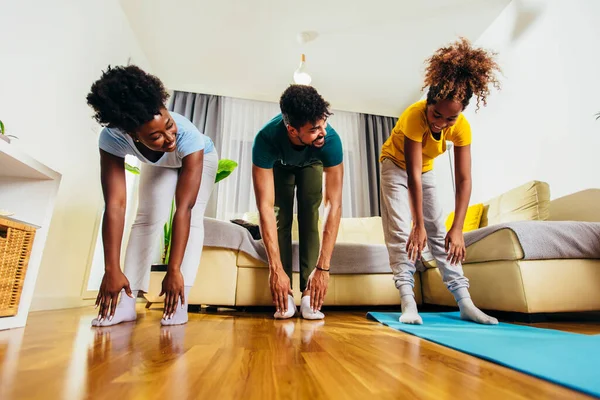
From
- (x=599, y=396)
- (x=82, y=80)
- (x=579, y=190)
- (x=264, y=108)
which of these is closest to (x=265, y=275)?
(x=599, y=396)

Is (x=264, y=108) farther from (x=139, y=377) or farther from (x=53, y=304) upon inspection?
(x=139, y=377)

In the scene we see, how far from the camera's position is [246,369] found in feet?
1.73

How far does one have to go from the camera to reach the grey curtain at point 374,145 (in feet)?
12.6

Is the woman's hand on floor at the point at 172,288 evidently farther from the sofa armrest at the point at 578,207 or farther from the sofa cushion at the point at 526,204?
the sofa armrest at the point at 578,207

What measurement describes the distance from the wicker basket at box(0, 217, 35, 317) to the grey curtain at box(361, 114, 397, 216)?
3.26 meters

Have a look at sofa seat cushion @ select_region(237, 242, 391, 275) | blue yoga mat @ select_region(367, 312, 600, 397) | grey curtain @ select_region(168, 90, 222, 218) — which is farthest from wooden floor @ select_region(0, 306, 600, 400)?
grey curtain @ select_region(168, 90, 222, 218)

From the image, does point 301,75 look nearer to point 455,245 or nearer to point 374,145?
point 374,145

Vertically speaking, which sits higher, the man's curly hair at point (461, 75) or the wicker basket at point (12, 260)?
the man's curly hair at point (461, 75)

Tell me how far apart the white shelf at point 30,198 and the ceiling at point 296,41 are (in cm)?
207

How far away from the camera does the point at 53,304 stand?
1.83 metres

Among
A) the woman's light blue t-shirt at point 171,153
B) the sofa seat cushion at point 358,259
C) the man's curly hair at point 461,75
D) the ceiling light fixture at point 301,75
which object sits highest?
the ceiling light fixture at point 301,75

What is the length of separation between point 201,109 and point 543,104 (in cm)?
318

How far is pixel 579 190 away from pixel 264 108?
3.06m

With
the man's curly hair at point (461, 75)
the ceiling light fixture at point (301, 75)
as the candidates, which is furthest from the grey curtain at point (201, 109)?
the man's curly hair at point (461, 75)
